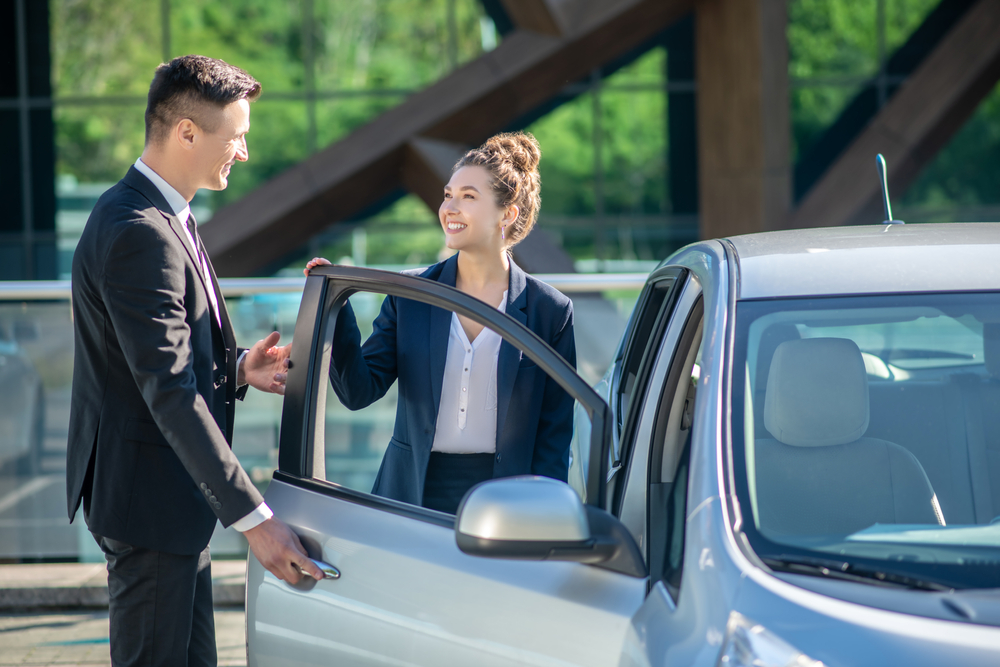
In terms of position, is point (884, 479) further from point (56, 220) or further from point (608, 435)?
point (56, 220)

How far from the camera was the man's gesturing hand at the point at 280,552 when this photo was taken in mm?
2027

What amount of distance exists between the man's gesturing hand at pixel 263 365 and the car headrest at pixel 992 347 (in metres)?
1.66

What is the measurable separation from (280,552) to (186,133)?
100 cm

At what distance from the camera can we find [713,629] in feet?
4.72

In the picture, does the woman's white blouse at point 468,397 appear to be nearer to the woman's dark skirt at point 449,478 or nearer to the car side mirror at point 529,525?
the woman's dark skirt at point 449,478

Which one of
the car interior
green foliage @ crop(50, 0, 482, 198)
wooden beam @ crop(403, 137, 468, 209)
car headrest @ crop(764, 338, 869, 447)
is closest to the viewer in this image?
the car interior

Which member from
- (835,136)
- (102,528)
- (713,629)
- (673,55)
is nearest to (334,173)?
(673,55)

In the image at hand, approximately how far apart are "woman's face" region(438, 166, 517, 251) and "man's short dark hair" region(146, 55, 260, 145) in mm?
682

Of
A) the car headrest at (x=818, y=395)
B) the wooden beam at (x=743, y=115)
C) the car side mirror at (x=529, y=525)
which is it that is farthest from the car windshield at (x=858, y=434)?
the wooden beam at (x=743, y=115)

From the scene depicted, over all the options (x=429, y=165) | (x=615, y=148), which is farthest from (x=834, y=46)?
(x=429, y=165)

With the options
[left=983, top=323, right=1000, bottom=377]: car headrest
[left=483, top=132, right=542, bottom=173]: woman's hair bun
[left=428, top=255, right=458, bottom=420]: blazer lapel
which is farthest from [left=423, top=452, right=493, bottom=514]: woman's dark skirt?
[left=983, top=323, right=1000, bottom=377]: car headrest

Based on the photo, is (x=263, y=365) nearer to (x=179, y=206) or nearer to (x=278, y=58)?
(x=179, y=206)

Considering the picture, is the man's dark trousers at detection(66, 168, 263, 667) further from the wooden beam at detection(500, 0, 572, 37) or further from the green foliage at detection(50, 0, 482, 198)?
the green foliage at detection(50, 0, 482, 198)

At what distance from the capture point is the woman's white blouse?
103 inches
